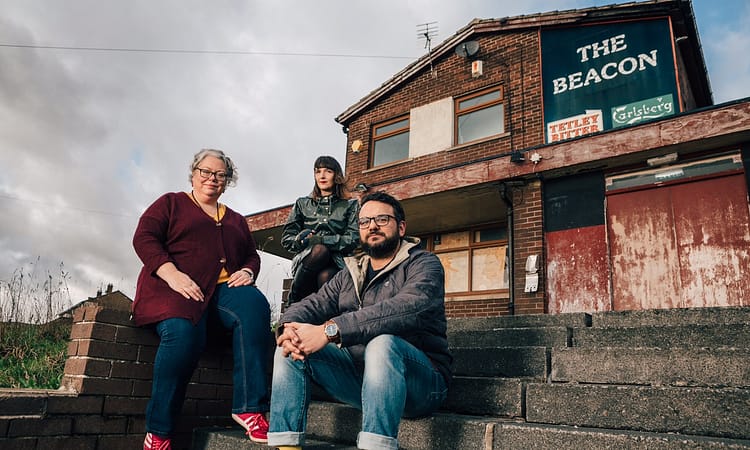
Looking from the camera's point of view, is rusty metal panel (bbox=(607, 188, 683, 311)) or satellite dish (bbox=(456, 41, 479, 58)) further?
satellite dish (bbox=(456, 41, 479, 58))

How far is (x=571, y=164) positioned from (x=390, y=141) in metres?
4.87

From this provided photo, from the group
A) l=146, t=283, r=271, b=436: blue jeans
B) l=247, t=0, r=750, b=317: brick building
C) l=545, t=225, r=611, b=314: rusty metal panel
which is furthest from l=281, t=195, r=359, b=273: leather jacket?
l=545, t=225, r=611, b=314: rusty metal panel

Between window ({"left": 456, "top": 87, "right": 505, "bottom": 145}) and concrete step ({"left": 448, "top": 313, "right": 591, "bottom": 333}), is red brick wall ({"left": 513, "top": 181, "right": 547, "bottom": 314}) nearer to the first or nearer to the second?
window ({"left": 456, "top": 87, "right": 505, "bottom": 145})

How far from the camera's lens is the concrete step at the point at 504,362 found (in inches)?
118

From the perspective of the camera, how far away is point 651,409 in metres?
2.17

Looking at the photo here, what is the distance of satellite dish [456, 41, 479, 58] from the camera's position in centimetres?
1006

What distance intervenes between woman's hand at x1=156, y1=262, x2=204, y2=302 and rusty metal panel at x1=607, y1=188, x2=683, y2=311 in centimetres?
602

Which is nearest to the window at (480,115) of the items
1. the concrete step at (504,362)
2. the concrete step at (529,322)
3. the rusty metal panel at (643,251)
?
the rusty metal panel at (643,251)

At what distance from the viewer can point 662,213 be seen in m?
6.85

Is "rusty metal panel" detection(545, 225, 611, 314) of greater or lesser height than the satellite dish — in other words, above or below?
below

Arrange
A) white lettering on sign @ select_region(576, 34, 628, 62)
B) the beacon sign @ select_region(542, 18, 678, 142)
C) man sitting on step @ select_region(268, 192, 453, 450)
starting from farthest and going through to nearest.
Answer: white lettering on sign @ select_region(576, 34, 628, 62) < the beacon sign @ select_region(542, 18, 678, 142) < man sitting on step @ select_region(268, 192, 453, 450)

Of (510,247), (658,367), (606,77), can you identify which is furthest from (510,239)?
(658,367)

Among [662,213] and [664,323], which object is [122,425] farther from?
[662,213]

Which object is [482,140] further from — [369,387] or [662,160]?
[369,387]
